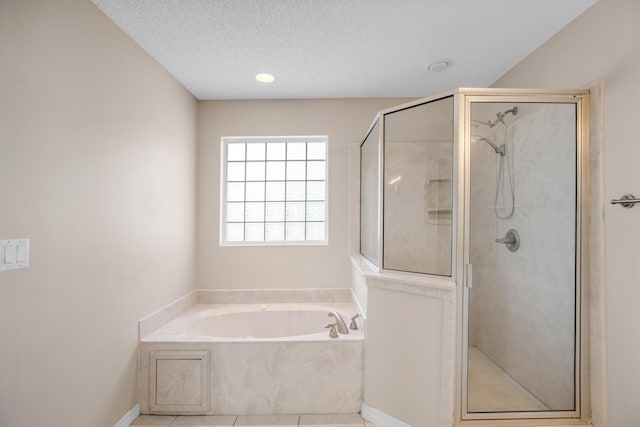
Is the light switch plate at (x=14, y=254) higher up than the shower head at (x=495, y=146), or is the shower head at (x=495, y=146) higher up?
the shower head at (x=495, y=146)

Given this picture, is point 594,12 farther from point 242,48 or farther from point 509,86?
point 242,48

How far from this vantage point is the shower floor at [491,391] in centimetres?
171

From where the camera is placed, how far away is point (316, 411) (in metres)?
2.01

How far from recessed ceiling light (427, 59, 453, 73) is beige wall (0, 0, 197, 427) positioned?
207cm

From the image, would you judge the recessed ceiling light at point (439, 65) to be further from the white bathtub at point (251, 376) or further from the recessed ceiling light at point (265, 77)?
the white bathtub at point (251, 376)

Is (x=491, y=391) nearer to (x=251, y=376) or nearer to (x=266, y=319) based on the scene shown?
(x=251, y=376)

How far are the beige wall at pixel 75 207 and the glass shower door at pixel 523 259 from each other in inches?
82.4

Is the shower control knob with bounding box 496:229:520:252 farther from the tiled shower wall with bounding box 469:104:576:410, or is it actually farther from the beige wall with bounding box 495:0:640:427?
the beige wall with bounding box 495:0:640:427

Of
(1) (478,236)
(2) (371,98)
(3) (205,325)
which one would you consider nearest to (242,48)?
(2) (371,98)

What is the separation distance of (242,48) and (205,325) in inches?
87.0

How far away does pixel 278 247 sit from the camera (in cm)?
296

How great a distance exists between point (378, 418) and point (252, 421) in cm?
82

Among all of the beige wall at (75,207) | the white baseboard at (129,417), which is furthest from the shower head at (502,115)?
the white baseboard at (129,417)

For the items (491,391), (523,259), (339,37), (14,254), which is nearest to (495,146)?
(523,259)
